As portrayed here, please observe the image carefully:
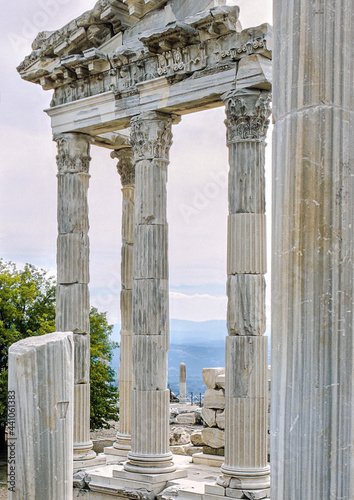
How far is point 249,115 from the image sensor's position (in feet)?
60.4

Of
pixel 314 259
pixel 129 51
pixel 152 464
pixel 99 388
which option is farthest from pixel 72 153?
pixel 314 259

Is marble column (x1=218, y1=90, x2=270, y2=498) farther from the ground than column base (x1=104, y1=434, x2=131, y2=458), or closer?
farther from the ground

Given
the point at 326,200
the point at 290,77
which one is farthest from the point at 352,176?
the point at 290,77

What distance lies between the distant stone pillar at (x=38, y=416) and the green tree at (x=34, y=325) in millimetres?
29284

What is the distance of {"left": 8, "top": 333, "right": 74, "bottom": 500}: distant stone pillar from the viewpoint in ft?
24.8

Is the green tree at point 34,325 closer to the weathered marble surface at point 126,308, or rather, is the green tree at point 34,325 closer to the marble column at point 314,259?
the weathered marble surface at point 126,308

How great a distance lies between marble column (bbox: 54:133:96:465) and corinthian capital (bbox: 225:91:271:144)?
6.58m

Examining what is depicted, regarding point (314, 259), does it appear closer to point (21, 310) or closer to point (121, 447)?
point (121, 447)

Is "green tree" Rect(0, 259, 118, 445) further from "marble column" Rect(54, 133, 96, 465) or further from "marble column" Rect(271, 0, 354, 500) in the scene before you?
"marble column" Rect(271, 0, 354, 500)

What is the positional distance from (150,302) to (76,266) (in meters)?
3.60

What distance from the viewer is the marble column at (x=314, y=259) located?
204 inches

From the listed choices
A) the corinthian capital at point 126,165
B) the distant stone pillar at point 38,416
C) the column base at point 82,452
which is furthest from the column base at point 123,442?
the distant stone pillar at point 38,416

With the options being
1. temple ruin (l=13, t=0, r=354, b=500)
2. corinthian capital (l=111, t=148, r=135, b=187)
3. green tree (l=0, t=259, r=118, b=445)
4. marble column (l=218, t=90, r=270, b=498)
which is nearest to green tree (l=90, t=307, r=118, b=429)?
green tree (l=0, t=259, r=118, b=445)

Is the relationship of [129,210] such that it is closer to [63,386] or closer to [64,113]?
[64,113]
